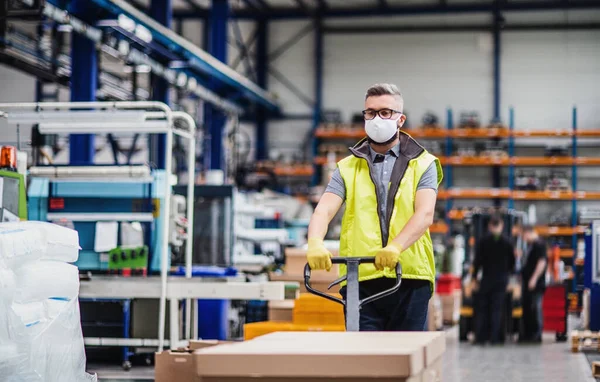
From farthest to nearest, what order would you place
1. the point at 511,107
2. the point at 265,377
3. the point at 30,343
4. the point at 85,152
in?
1. the point at 511,107
2. the point at 85,152
3. the point at 30,343
4. the point at 265,377

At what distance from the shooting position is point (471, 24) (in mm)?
22906

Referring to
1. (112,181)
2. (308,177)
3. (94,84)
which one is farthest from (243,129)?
(112,181)

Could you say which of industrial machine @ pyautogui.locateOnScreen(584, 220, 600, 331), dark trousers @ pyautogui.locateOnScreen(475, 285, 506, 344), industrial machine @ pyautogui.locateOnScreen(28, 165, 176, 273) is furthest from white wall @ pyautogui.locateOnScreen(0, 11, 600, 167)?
industrial machine @ pyautogui.locateOnScreen(28, 165, 176, 273)

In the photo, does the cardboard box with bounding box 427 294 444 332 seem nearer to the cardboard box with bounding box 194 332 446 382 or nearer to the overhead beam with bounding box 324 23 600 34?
the cardboard box with bounding box 194 332 446 382

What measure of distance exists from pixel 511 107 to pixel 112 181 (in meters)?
15.3

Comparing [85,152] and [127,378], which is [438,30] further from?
[127,378]

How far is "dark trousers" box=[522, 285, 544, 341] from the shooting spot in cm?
1279

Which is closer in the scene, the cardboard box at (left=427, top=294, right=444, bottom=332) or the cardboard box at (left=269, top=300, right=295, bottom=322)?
the cardboard box at (left=269, top=300, right=295, bottom=322)

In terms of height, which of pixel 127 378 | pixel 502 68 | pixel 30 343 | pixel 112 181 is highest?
pixel 502 68

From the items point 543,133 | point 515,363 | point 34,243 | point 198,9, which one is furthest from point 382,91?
point 198,9

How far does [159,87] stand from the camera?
1576 centimetres

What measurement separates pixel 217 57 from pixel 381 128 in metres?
14.6

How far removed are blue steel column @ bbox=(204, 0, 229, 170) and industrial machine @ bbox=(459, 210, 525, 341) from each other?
7447mm

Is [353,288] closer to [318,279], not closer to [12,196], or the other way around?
[12,196]
